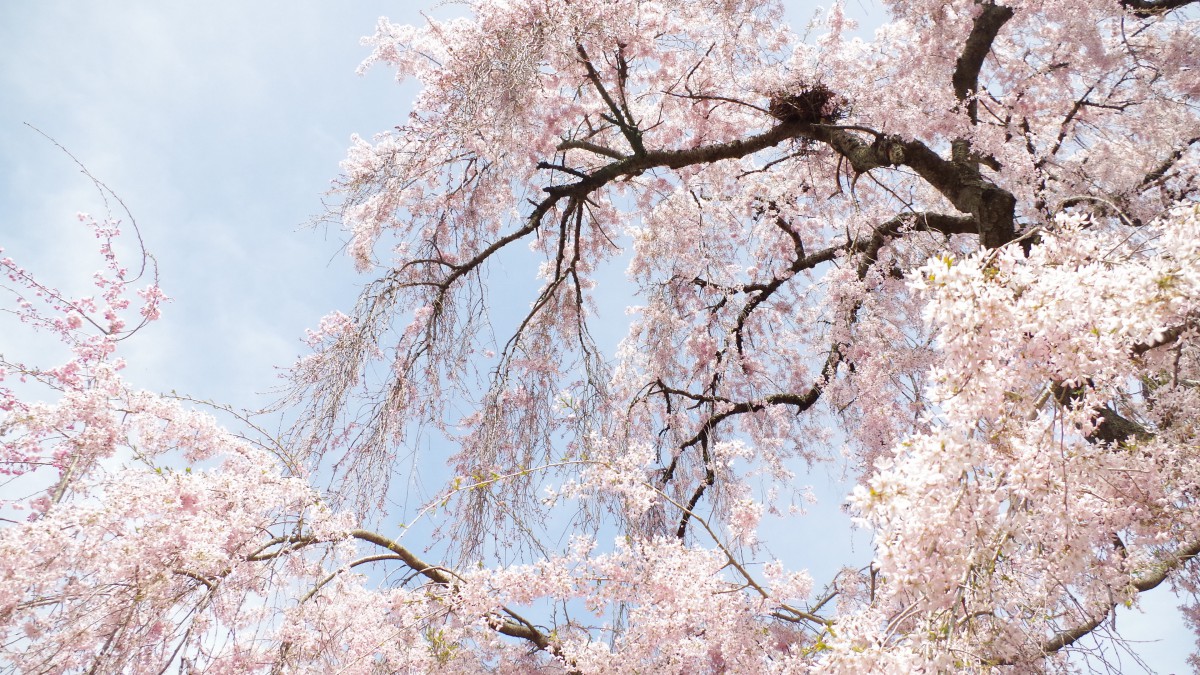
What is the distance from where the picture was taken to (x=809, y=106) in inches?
164

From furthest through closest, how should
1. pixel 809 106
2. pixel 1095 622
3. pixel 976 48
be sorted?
pixel 809 106
pixel 976 48
pixel 1095 622

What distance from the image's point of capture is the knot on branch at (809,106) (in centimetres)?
409

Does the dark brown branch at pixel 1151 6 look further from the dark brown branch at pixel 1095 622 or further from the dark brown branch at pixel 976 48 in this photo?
the dark brown branch at pixel 1095 622

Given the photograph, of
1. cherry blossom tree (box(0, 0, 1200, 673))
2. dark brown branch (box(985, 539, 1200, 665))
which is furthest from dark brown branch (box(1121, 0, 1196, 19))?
dark brown branch (box(985, 539, 1200, 665))

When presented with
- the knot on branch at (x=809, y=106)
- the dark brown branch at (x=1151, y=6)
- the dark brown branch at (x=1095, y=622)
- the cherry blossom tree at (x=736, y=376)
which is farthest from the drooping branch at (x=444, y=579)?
the dark brown branch at (x=1151, y=6)

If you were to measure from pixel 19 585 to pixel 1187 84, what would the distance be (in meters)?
5.78

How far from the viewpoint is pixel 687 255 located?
5.04 m

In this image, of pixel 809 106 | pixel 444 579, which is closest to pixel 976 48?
pixel 809 106

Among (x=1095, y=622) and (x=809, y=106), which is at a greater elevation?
(x=809, y=106)

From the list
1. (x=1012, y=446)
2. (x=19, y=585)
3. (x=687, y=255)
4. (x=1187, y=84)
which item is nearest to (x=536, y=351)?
(x=687, y=255)

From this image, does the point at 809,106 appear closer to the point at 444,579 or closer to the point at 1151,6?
the point at 1151,6

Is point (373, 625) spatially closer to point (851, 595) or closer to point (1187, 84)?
point (851, 595)

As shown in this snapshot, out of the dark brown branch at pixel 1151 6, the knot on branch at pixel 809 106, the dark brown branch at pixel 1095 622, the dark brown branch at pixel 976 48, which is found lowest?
the dark brown branch at pixel 1095 622

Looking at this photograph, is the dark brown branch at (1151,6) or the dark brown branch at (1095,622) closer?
the dark brown branch at (1095,622)
